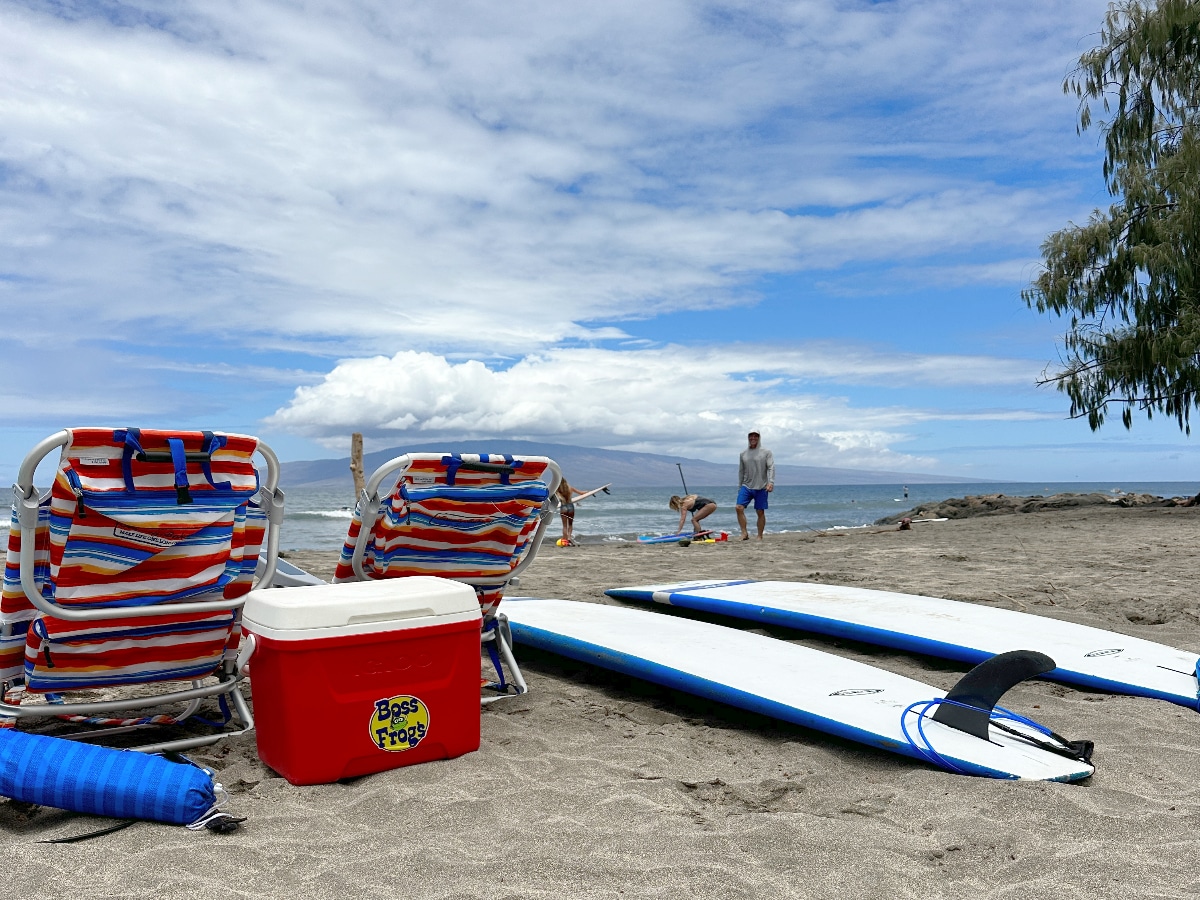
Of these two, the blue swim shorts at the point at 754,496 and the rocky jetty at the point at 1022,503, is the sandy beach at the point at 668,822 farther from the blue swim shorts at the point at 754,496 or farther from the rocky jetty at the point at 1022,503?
the rocky jetty at the point at 1022,503

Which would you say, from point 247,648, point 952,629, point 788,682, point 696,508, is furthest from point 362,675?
point 696,508

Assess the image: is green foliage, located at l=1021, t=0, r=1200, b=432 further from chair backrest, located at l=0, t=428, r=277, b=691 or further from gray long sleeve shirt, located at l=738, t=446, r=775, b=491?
chair backrest, located at l=0, t=428, r=277, b=691

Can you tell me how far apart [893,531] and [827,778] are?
453 inches

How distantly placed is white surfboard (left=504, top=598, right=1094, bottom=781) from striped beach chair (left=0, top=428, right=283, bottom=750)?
5.59 ft

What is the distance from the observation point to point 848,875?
2.24 m

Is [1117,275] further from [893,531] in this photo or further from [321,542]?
[321,542]

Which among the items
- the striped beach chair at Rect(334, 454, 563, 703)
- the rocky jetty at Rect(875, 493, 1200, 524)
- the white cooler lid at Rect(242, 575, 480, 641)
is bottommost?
the rocky jetty at Rect(875, 493, 1200, 524)

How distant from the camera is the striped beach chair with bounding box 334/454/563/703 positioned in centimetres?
348

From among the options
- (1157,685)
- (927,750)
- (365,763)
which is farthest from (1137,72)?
(365,763)

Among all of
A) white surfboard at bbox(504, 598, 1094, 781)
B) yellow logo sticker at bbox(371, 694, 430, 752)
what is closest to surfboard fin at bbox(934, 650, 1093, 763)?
white surfboard at bbox(504, 598, 1094, 781)

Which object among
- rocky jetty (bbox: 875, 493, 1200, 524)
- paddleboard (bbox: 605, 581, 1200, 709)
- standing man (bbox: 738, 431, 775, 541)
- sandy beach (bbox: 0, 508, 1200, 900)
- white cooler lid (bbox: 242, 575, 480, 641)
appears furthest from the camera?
rocky jetty (bbox: 875, 493, 1200, 524)

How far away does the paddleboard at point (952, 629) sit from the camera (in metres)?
4.18

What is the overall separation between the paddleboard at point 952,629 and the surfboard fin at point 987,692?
1.02m

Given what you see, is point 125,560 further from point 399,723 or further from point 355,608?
point 399,723
